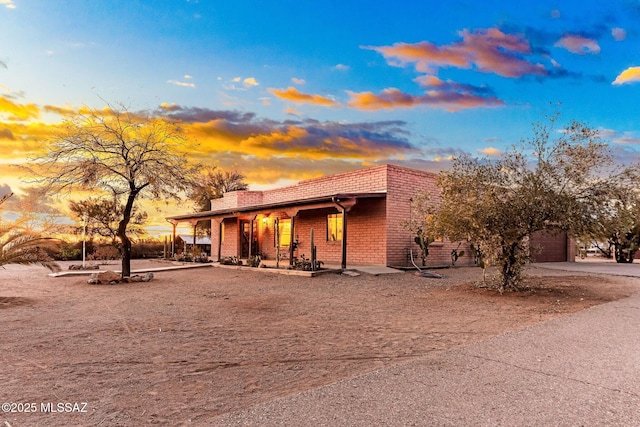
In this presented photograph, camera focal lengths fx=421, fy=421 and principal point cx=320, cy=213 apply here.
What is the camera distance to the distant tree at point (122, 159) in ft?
43.0

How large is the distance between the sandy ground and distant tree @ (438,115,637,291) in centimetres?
143

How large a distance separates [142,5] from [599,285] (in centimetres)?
1534

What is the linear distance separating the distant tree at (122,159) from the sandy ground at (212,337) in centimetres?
356

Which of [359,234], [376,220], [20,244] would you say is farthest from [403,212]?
[20,244]

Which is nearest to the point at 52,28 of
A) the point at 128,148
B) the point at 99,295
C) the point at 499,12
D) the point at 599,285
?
the point at 128,148

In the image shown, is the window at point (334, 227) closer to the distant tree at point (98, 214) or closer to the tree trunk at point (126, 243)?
the tree trunk at point (126, 243)

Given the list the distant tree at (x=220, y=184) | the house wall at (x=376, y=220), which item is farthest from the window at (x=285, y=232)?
the distant tree at (x=220, y=184)

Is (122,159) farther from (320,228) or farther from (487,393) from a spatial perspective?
(487,393)

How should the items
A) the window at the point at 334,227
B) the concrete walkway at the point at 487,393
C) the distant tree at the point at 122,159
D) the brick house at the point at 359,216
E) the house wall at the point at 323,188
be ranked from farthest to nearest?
the window at the point at 334,227, the house wall at the point at 323,188, the brick house at the point at 359,216, the distant tree at the point at 122,159, the concrete walkway at the point at 487,393

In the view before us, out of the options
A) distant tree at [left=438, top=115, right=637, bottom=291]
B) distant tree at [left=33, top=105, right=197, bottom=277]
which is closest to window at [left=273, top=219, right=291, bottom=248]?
distant tree at [left=33, top=105, right=197, bottom=277]

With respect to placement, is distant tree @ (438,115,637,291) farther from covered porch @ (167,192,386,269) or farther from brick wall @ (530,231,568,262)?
brick wall @ (530,231,568,262)

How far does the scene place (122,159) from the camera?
13.8 meters

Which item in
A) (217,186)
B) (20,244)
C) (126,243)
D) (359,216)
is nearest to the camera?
(20,244)

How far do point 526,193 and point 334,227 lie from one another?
33.6 ft
